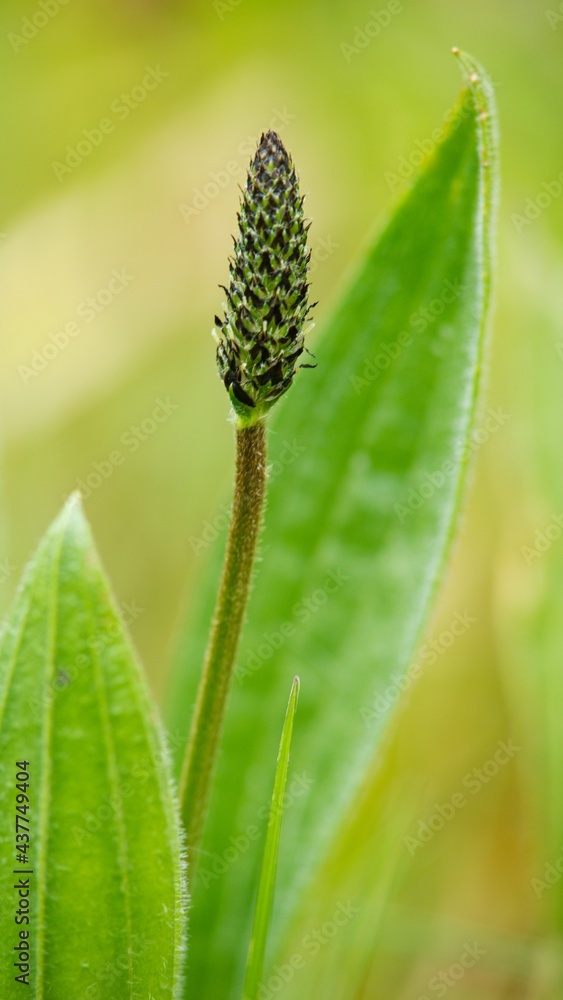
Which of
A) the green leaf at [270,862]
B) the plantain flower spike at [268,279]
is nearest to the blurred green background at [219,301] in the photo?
the green leaf at [270,862]

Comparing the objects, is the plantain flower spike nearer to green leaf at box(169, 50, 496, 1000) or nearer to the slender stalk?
the slender stalk

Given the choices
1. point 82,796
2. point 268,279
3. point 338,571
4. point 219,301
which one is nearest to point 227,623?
point 82,796

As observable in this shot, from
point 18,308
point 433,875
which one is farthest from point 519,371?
point 18,308

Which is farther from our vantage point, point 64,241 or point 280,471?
point 64,241

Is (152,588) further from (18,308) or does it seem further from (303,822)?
(303,822)

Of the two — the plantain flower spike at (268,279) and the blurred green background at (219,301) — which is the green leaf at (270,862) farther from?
the blurred green background at (219,301)

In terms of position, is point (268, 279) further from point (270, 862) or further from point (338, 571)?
point (338, 571)
